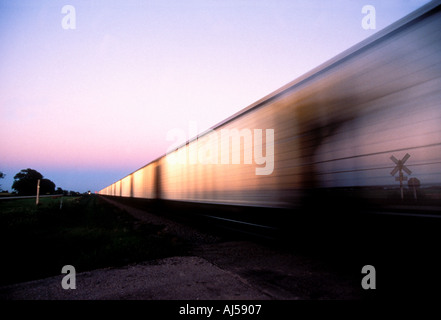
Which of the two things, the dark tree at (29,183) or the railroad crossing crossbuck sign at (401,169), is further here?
the dark tree at (29,183)

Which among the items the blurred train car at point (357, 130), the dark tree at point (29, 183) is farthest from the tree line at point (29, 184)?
the blurred train car at point (357, 130)

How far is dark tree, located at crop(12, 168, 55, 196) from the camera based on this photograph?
314 feet

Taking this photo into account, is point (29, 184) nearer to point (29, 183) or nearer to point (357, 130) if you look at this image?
point (29, 183)

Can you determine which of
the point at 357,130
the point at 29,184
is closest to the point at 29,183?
the point at 29,184

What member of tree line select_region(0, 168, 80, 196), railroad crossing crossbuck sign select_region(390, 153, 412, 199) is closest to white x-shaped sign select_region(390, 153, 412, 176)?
railroad crossing crossbuck sign select_region(390, 153, 412, 199)

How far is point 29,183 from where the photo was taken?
323ft

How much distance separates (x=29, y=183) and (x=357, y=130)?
123 metres

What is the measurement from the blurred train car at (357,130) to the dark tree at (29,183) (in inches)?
4192

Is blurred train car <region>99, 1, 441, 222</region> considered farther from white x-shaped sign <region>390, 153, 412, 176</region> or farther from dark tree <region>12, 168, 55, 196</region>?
dark tree <region>12, 168, 55, 196</region>

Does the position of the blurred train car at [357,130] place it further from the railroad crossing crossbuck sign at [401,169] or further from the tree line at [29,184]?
the tree line at [29,184]

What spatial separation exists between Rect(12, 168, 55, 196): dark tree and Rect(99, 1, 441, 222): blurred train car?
349 ft

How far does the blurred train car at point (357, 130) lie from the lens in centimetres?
223

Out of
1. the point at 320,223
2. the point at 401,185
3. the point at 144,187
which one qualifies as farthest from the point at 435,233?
the point at 144,187

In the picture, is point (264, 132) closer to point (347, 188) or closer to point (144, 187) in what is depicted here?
point (347, 188)
